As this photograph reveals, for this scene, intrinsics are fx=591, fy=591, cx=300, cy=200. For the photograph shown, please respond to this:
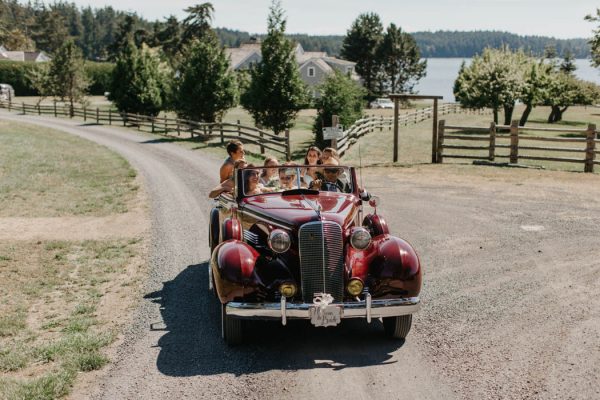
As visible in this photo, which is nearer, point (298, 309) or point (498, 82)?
point (298, 309)

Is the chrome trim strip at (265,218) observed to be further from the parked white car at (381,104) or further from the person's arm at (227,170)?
the parked white car at (381,104)

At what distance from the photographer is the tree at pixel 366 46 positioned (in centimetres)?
8562

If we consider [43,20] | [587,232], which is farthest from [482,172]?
[43,20]

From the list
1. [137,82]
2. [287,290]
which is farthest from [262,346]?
[137,82]

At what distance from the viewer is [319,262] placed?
648cm

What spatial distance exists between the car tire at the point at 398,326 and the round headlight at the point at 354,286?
0.58 meters

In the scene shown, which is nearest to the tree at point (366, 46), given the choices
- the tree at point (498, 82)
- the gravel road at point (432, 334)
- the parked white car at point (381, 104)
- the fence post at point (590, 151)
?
the parked white car at point (381, 104)

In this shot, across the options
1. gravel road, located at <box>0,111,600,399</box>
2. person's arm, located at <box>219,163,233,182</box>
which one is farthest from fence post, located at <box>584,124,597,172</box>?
person's arm, located at <box>219,163,233,182</box>

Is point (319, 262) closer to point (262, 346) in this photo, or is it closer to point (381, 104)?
point (262, 346)

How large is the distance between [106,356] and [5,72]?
73940mm

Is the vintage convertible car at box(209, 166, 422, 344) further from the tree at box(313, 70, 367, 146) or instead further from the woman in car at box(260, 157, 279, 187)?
the tree at box(313, 70, 367, 146)

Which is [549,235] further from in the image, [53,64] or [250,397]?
[53,64]

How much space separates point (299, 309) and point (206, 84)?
29.4m

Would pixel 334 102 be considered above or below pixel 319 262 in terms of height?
above
